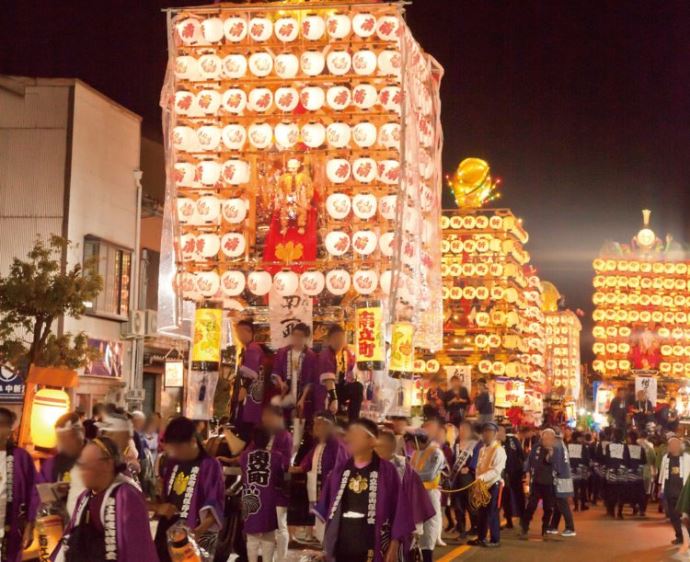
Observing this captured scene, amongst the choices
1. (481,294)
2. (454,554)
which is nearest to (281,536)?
(454,554)

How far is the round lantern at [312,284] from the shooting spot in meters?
21.1

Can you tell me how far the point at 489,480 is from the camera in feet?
56.5

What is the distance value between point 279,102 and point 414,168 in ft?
10.2

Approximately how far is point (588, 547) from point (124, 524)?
1292 centimetres

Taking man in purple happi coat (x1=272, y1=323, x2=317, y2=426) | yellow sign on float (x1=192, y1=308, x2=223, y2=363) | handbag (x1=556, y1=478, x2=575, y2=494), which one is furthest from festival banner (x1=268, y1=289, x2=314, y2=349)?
man in purple happi coat (x1=272, y1=323, x2=317, y2=426)

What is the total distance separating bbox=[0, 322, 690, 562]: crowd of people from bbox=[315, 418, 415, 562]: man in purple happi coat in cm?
1

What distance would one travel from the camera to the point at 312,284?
21094 mm

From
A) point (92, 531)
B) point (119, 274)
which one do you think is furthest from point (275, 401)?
point (119, 274)

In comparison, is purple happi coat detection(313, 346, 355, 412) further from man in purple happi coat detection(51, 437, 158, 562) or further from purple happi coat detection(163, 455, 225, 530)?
man in purple happi coat detection(51, 437, 158, 562)

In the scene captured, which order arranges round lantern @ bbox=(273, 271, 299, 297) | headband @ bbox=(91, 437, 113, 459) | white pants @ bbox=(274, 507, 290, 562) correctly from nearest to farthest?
headband @ bbox=(91, 437, 113, 459) < white pants @ bbox=(274, 507, 290, 562) < round lantern @ bbox=(273, 271, 299, 297)

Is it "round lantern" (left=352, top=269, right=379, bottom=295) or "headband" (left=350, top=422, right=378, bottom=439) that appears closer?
"headband" (left=350, top=422, right=378, bottom=439)

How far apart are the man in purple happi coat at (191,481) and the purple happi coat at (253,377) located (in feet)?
17.5

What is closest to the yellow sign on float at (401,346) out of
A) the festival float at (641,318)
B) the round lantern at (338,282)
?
the round lantern at (338,282)

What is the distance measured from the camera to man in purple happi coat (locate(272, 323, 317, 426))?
13992mm
